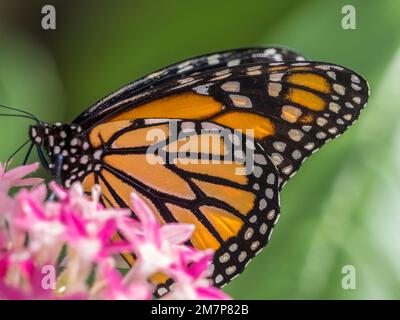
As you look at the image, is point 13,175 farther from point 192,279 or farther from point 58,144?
point 192,279

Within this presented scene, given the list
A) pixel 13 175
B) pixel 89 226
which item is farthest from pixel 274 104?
pixel 89 226

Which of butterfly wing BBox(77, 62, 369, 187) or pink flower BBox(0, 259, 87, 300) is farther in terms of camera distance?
butterfly wing BBox(77, 62, 369, 187)

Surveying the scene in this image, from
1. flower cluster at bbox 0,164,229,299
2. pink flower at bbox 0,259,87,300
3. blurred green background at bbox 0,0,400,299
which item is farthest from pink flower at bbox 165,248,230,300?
blurred green background at bbox 0,0,400,299

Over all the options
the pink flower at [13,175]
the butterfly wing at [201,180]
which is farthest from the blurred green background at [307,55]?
the pink flower at [13,175]

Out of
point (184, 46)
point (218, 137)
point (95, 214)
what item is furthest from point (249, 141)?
point (184, 46)

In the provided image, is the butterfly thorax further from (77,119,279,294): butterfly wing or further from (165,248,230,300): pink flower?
(165,248,230,300): pink flower

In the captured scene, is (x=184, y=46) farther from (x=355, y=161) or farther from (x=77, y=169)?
(x=77, y=169)
